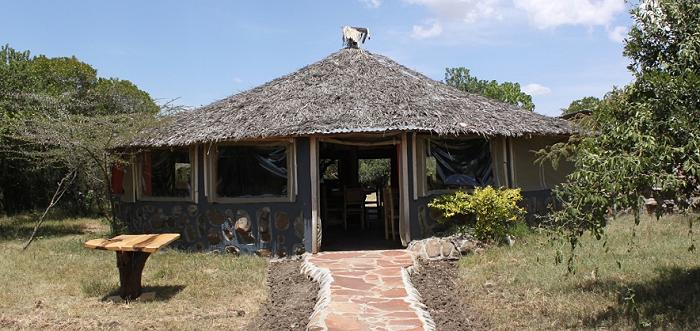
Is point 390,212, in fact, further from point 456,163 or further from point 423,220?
point 456,163

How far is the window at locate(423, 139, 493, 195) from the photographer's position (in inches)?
412

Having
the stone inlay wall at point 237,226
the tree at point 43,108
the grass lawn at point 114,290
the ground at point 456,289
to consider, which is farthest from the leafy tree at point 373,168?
the ground at point 456,289

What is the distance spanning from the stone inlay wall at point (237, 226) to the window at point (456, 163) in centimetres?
243

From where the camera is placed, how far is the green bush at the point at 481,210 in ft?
32.0

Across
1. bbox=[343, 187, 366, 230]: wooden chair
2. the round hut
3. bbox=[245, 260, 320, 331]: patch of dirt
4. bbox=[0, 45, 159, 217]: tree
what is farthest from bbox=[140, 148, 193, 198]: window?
bbox=[343, 187, 366, 230]: wooden chair

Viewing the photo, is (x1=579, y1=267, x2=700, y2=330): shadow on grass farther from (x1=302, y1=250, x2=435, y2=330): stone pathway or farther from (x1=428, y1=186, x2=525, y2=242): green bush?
(x1=428, y1=186, x2=525, y2=242): green bush

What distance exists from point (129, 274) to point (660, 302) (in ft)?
19.4

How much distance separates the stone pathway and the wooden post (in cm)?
224

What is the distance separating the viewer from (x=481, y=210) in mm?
9766

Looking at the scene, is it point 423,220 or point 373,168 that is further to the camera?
point 373,168

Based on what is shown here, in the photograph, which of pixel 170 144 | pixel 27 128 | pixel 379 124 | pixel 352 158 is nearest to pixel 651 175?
pixel 379 124

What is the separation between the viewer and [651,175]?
4.48 m

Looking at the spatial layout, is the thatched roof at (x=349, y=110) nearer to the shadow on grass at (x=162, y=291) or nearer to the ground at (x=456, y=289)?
the ground at (x=456, y=289)

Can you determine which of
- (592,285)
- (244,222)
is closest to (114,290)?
(244,222)
